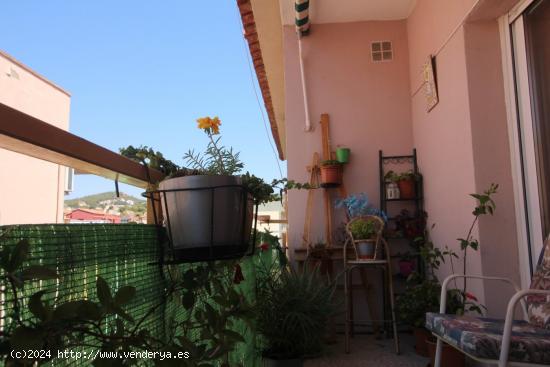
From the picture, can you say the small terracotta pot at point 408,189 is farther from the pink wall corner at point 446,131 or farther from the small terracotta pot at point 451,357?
the small terracotta pot at point 451,357

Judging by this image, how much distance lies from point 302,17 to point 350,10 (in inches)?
17.2

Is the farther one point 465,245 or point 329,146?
point 329,146

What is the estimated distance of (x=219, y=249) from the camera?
85 centimetres

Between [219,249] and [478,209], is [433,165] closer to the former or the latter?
[478,209]

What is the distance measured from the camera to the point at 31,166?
21.6 feet

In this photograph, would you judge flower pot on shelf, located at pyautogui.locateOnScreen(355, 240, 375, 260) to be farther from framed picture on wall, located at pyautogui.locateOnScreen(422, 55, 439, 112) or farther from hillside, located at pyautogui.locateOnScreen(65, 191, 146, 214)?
hillside, located at pyautogui.locateOnScreen(65, 191, 146, 214)

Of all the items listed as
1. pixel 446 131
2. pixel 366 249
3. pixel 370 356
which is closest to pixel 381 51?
pixel 446 131

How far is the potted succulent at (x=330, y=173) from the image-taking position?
3.33 m

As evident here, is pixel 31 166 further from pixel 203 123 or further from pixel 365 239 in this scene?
pixel 203 123

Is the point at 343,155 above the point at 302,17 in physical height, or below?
below

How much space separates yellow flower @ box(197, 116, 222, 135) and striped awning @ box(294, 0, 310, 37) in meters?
2.51

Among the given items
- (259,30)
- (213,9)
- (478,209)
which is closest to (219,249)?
(478,209)

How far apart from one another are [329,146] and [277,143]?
513cm

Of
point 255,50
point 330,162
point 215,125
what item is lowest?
point 215,125
